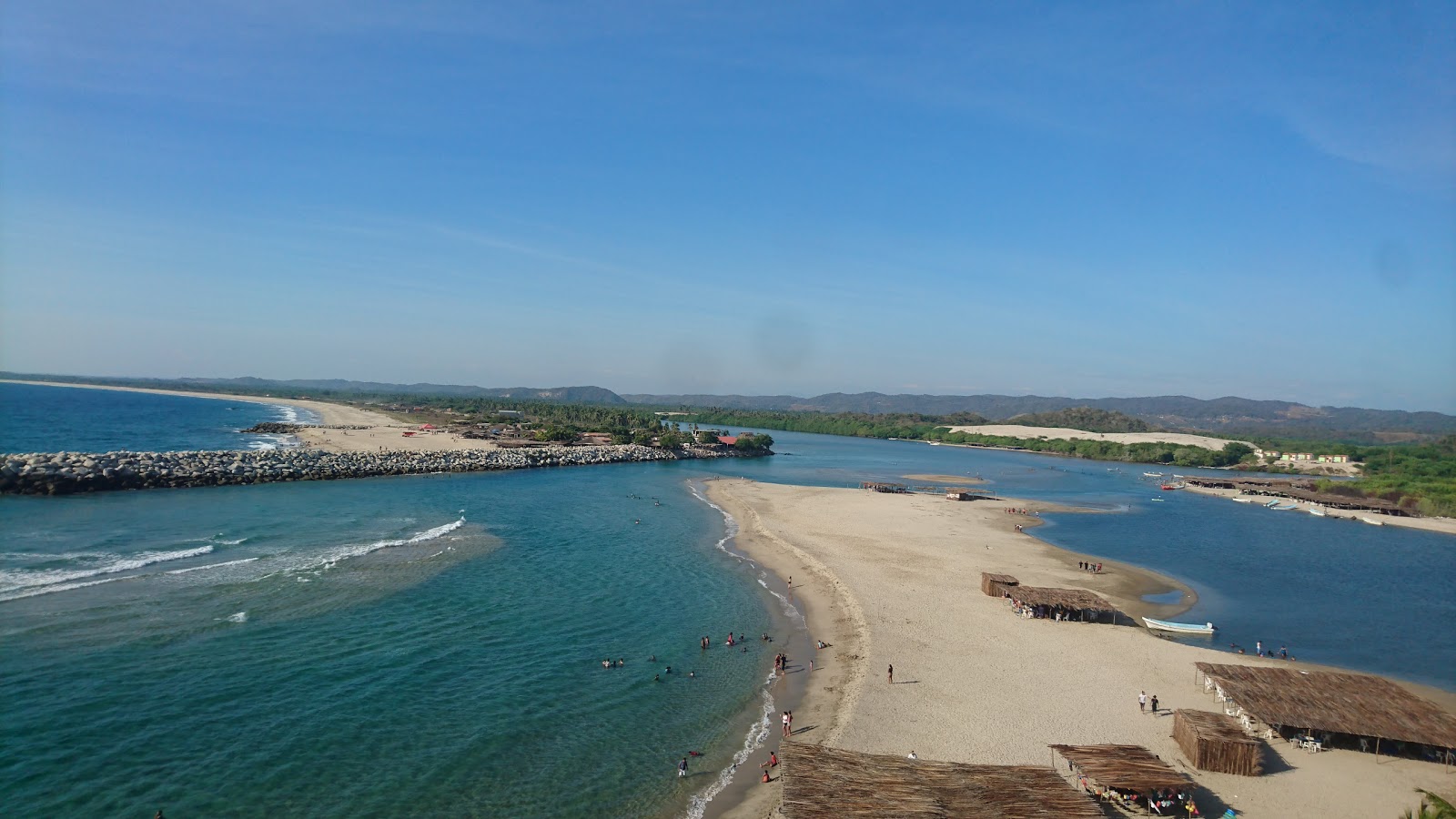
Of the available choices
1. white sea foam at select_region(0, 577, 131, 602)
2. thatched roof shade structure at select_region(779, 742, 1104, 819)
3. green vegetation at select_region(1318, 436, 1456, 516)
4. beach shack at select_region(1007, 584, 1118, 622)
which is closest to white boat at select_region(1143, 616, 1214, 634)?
beach shack at select_region(1007, 584, 1118, 622)

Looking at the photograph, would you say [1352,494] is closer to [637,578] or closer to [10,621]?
[637,578]

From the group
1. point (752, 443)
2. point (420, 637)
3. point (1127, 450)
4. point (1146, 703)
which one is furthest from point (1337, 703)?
point (1127, 450)

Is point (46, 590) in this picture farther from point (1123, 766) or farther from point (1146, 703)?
point (1146, 703)

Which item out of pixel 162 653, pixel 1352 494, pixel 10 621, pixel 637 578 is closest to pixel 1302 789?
pixel 637 578

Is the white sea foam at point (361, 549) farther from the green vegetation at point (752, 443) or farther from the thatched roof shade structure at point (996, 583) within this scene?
the green vegetation at point (752, 443)

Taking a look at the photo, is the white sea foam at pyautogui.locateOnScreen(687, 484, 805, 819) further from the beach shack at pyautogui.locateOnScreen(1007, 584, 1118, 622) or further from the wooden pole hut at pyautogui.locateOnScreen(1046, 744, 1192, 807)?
the beach shack at pyautogui.locateOnScreen(1007, 584, 1118, 622)
